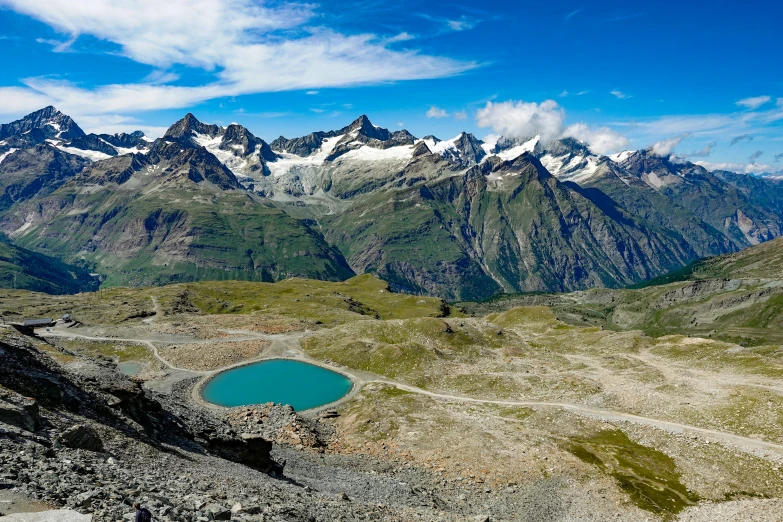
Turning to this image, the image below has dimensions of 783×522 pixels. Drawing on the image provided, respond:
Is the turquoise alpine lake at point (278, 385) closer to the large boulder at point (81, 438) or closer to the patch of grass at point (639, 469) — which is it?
the patch of grass at point (639, 469)

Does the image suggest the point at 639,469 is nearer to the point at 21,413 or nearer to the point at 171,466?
the point at 171,466

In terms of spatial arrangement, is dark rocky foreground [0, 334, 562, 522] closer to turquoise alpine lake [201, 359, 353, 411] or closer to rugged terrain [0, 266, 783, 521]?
rugged terrain [0, 266, 783, 521]

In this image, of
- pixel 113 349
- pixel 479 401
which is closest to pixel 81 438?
pixel 479 401

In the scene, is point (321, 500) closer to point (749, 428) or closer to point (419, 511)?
point (419, 511)

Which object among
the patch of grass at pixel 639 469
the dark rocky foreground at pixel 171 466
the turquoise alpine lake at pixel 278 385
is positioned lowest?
the turquoise alpine lake at pixel 278 385

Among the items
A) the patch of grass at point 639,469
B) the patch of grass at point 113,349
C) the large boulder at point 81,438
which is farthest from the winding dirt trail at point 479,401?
the large boulder at point 81,438

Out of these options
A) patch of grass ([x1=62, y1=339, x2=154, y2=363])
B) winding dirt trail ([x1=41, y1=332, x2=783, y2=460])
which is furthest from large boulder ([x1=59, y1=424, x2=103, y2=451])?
patch of grass ([x1=62, y1=339, x2=154, y2=363])

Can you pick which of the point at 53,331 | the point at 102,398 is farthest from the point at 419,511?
the point at 53,331
